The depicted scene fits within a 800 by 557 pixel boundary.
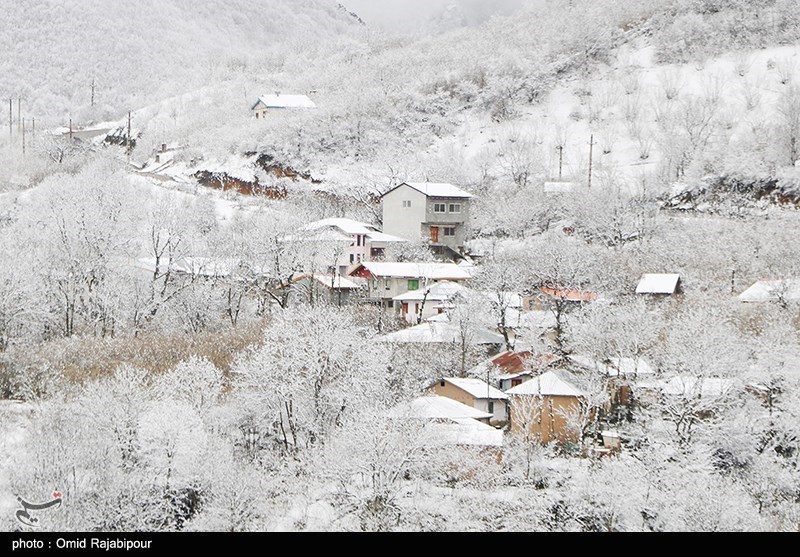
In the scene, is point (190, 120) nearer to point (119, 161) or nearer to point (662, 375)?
point (119, 161)

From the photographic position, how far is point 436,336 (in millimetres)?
32250

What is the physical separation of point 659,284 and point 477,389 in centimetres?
1220

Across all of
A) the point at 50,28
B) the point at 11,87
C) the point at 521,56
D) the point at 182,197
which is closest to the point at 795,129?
the point at 521,56

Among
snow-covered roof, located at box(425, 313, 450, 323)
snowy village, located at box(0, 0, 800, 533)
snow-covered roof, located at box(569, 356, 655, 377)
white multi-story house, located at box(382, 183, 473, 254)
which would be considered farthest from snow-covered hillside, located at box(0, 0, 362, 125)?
snow-covered roof, located at box(569, 356, 655, 377)

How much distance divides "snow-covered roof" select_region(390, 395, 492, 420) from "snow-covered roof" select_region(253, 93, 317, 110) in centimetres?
4648

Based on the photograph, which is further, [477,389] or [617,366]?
[617,366]

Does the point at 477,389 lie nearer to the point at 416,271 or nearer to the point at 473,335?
the point at 473,335

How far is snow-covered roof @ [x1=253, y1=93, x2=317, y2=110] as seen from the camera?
7006cm

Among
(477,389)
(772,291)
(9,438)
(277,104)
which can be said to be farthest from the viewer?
(277,104)

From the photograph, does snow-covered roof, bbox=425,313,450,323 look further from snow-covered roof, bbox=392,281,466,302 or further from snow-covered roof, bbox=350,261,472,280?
snow-covered roof, bbox=350,261,472,280

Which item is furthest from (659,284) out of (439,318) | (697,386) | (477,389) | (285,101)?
(285,101)

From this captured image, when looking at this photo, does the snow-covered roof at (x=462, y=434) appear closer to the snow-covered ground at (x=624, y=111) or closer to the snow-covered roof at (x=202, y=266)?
the snow-covered roof at (x=202, y=266)

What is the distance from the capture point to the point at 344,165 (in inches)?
2367
